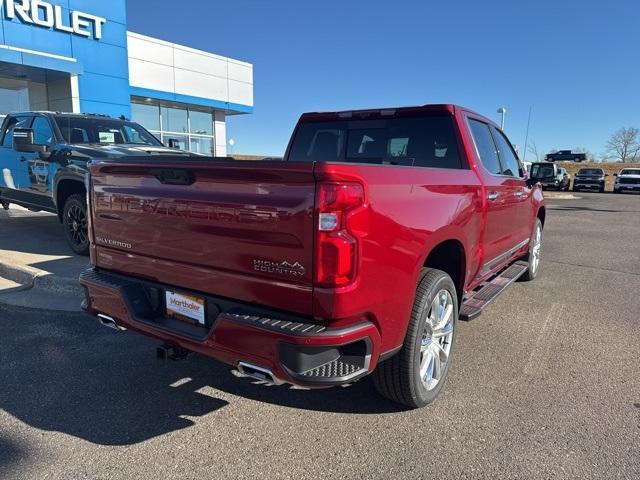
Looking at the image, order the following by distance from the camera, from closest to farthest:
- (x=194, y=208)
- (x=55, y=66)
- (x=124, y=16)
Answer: (x=194, y=208)
(x=55, y=66)
(x=124, y=16)

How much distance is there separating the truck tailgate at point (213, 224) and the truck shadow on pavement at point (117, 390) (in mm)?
844

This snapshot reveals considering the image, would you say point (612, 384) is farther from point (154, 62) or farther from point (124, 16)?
point (154, 62)

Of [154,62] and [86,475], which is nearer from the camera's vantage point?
[86,475]

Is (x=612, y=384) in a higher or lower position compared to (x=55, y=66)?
lower

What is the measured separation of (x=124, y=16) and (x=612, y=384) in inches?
656

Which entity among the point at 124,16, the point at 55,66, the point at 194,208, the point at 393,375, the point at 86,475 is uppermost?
the point at 124,16

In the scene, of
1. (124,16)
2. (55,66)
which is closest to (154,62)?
(124,16)

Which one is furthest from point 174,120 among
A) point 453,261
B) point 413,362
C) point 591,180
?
point 591,180

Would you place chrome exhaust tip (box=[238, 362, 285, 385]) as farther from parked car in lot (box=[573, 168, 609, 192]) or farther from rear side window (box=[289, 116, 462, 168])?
parked car in lot (box=[573, 168, 609, 192])

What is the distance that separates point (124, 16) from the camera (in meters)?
15.2

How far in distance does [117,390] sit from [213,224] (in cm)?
156

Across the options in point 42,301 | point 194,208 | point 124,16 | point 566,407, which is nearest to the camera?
point 194,208

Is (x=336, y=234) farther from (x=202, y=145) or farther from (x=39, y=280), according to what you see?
(x=202, y=145)

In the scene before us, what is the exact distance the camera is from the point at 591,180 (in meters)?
34.7
